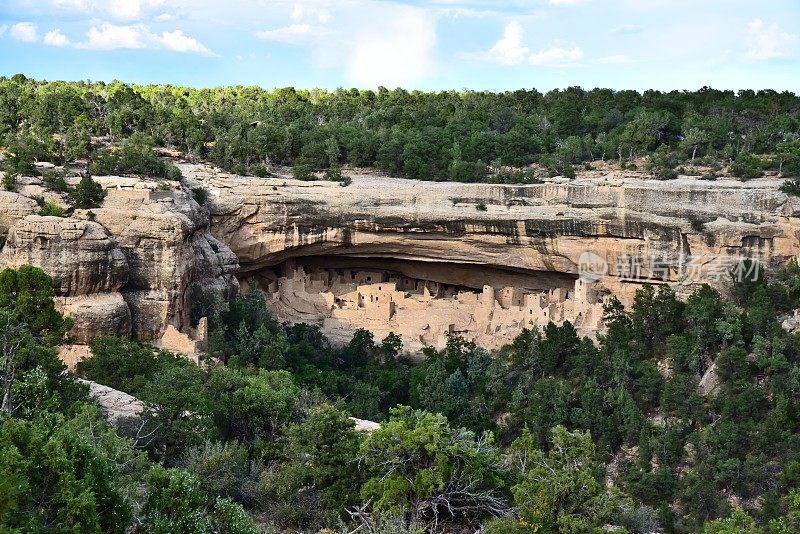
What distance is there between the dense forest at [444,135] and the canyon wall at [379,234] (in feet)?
4.19

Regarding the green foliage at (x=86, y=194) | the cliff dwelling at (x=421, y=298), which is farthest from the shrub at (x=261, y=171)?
the green foliage at (x=86, y=194)

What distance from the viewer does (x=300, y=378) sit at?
76.5 feet

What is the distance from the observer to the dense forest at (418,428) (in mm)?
10539

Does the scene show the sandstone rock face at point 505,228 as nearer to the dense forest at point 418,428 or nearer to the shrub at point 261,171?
the shrub at point 261,171

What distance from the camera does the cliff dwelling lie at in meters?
25.8

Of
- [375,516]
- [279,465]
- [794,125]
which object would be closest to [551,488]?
[375,516]

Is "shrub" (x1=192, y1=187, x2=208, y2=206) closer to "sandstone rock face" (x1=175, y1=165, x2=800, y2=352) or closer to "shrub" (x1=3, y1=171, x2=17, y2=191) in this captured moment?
"sandstone rock face" (x1=175, y1=165, x2=800, y2=352)

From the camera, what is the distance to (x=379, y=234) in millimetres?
26766

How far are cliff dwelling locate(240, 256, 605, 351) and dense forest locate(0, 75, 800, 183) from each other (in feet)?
9.03

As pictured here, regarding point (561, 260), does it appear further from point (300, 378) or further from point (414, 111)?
point (414, 111)

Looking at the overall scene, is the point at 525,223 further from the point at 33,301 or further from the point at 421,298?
the point at 33,301

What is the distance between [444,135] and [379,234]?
543 cm

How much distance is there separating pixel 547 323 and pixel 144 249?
9.50m

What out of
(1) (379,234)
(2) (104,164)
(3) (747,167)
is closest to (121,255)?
(2) (104,164)
